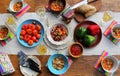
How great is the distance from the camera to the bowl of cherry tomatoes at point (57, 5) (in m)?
1.77

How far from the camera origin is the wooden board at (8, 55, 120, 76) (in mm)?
1704

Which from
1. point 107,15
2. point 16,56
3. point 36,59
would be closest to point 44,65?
point 36,59

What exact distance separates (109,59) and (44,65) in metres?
0.40

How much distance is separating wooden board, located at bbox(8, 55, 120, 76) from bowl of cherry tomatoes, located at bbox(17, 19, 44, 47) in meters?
0.09

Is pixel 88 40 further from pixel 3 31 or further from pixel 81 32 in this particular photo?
pixel 3 31

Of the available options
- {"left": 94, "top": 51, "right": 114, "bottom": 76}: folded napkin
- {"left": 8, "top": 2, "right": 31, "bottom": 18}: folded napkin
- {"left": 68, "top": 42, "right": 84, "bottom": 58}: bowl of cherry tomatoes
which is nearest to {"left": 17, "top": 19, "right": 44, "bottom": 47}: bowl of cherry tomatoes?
{"left": 8, "top": 2, "right": 31, "bottom": 18}: folded napkin

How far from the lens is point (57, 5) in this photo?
1793 mm

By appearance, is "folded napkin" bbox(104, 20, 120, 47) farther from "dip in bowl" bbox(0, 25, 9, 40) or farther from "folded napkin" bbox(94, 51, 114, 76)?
"dip in bowl" bbox(0, 25, 9, 40)

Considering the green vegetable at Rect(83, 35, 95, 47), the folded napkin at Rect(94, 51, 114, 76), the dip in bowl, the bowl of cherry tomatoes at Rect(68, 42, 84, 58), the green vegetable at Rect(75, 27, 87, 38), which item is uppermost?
the dip in bowl

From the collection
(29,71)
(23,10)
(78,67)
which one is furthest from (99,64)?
(23,10)

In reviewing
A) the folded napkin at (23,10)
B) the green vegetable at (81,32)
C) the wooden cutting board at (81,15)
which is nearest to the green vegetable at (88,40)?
the green vegetable at (81,32)

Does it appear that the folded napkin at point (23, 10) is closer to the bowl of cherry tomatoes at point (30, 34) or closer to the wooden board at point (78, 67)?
the bowl of cherry tomatoes at point (30, 34)

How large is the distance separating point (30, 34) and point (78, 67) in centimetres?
36

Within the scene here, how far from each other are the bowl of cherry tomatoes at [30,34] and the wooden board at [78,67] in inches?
3.7
